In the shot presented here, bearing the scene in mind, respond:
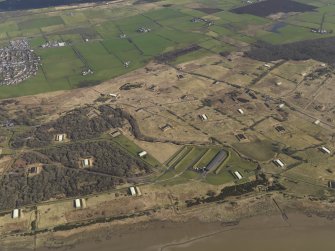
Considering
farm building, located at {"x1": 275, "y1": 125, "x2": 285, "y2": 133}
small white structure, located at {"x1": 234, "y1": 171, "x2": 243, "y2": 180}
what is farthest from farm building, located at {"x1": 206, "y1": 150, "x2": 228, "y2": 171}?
farm building, located at {"x1": 275, "y1": 125, "x2": 285, "y2": 133}

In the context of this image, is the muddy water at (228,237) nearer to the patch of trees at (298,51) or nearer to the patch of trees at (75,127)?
the patch of trees at (75,127)

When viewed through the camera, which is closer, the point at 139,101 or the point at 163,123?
the point at 163,123

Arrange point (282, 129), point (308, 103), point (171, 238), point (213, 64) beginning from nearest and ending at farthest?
point (171, 238) < point (282, 129) < point (308, 103) < point (213, 64)

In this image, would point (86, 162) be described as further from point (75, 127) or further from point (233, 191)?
point (233, 191)

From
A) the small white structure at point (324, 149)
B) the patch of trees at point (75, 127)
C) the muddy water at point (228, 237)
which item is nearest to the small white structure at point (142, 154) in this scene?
the patch of trees at point (75, 127)

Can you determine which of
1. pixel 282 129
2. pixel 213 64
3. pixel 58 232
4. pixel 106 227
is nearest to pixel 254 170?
pixel 282 129

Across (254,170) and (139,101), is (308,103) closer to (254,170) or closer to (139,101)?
(254,170)
